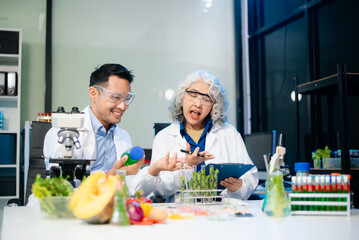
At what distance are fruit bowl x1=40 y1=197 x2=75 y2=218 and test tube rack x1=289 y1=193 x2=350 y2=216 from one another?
0.86m

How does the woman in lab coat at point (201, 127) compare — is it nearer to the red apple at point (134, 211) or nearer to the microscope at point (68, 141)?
the microscope at point (68, 141)

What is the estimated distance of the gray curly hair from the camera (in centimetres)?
285

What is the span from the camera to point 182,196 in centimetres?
197

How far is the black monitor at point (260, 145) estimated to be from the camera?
4008 millimetres

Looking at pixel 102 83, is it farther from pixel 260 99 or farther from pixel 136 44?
pixel 260 99

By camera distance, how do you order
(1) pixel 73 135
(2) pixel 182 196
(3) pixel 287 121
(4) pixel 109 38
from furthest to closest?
1. (4) pixel 109 38
2. (3) pixel 287 121
3. (2) pixel 182 196
4. (1) pixel 73 135

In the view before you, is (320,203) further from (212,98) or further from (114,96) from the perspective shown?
(114,96)

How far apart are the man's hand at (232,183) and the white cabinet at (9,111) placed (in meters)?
3.12

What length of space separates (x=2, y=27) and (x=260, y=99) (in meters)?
3.45

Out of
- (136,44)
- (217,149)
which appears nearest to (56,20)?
(136,44)

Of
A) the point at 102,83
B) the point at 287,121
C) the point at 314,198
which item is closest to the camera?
the point at 314,198

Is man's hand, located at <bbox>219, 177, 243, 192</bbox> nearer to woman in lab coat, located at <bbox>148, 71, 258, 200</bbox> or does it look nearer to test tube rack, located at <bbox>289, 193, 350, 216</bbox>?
woman in lab coat, located at <bbox>148, 71, 258, 200</bbox>

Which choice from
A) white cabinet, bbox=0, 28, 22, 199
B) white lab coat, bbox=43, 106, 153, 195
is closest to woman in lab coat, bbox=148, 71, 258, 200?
white lab coat, bbox=43, 106, 153, 195

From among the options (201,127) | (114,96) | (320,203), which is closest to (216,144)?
(201,127)
